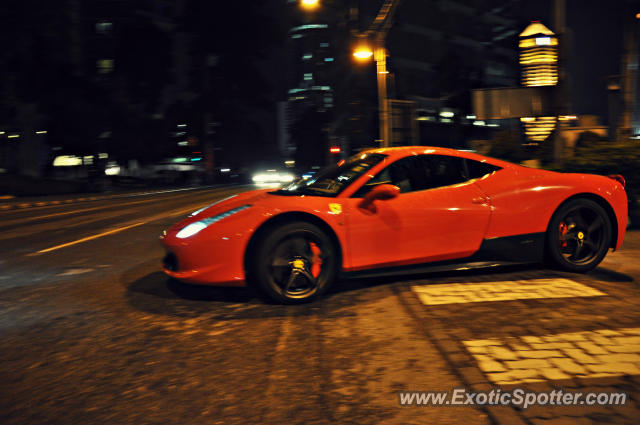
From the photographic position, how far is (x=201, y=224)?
549cm

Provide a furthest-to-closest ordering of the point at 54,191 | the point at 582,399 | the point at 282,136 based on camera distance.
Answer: the point at 282,136, the point at 54,191, the point at 582,399

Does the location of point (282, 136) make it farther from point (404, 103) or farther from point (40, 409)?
point (40, 409)

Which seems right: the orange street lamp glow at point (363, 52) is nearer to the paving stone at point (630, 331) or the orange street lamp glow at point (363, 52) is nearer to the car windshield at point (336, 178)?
the car windshield at point (336, 178)

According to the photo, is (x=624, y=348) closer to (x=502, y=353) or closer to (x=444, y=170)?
(x=502, y=353)

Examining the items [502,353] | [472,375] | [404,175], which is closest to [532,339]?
[502,353]

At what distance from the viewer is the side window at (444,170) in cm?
583

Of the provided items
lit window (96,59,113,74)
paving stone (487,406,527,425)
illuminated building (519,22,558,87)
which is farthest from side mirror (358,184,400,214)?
lit window (96,59,113,74)

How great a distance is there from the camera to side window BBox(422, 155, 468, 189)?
5.83 m

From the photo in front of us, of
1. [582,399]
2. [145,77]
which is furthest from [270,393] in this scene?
[145,77]

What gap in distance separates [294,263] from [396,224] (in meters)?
0.98

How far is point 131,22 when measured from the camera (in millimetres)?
50062

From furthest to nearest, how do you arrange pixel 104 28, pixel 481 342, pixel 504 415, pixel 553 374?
pixel 104 28, pixel 481 342, pixel 553 374, pixel 504 415

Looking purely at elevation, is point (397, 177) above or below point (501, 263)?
above

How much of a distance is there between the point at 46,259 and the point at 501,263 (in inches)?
238
